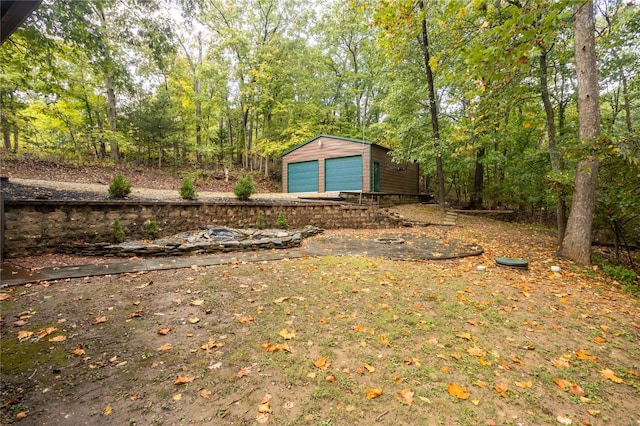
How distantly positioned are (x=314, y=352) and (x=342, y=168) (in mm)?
13838

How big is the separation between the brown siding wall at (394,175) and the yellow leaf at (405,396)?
543 inches

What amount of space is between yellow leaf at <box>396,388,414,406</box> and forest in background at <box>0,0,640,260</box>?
138 inches

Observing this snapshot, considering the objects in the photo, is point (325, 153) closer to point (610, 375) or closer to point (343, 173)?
point (343, 173)

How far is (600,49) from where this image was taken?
9.40 meters

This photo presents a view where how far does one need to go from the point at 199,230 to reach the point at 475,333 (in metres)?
7.09

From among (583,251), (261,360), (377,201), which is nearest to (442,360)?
(261,360)

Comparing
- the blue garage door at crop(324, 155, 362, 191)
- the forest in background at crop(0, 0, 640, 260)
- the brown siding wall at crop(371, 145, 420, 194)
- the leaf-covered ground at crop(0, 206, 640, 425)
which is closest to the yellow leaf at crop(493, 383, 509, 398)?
the leaf-covered ground at crop(0, 206, 640, 425)

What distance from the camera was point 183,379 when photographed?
204 cm

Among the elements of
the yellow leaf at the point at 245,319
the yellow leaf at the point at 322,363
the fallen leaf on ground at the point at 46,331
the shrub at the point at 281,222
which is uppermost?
the shrub at the point at 281,222

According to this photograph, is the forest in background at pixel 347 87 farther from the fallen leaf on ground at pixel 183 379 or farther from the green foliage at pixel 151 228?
the fallen leaf on ground at pixel 183 379

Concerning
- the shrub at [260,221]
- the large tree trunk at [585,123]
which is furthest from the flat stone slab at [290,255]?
the large tree trunk at [585,123]

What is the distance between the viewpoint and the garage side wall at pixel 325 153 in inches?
582

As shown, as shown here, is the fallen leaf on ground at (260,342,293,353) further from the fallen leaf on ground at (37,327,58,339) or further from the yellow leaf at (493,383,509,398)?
the fallen leaf on ground at (37,327,58,339)

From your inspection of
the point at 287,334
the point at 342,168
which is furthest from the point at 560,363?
the point at 342,168
